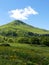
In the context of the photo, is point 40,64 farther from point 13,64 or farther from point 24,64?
point 13,64

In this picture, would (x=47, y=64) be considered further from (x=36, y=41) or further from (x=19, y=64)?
(x=36, y=41)

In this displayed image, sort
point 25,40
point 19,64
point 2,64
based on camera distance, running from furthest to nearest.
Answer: point 25,40 → point 19,64 → point 2,64

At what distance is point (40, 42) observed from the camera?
176m

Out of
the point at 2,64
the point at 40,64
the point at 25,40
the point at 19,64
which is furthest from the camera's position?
the point at 25,40

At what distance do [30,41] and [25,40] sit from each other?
9378mm

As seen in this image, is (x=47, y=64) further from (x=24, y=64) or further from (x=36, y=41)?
(x=36, y=41)

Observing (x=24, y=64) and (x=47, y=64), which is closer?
(x=24, y=64)

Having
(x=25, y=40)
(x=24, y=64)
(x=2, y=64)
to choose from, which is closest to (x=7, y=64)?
(x=2, y=64)

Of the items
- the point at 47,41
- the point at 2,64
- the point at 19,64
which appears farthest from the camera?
the point at 47,41

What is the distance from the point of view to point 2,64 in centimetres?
3556

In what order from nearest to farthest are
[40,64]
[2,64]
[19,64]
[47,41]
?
[2,64], [19,64], [40,64], [47,41]

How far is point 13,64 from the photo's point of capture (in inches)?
1471

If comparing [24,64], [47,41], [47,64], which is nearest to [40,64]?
[47,64]

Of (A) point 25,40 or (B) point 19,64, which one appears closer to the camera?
(B) point 19,64
